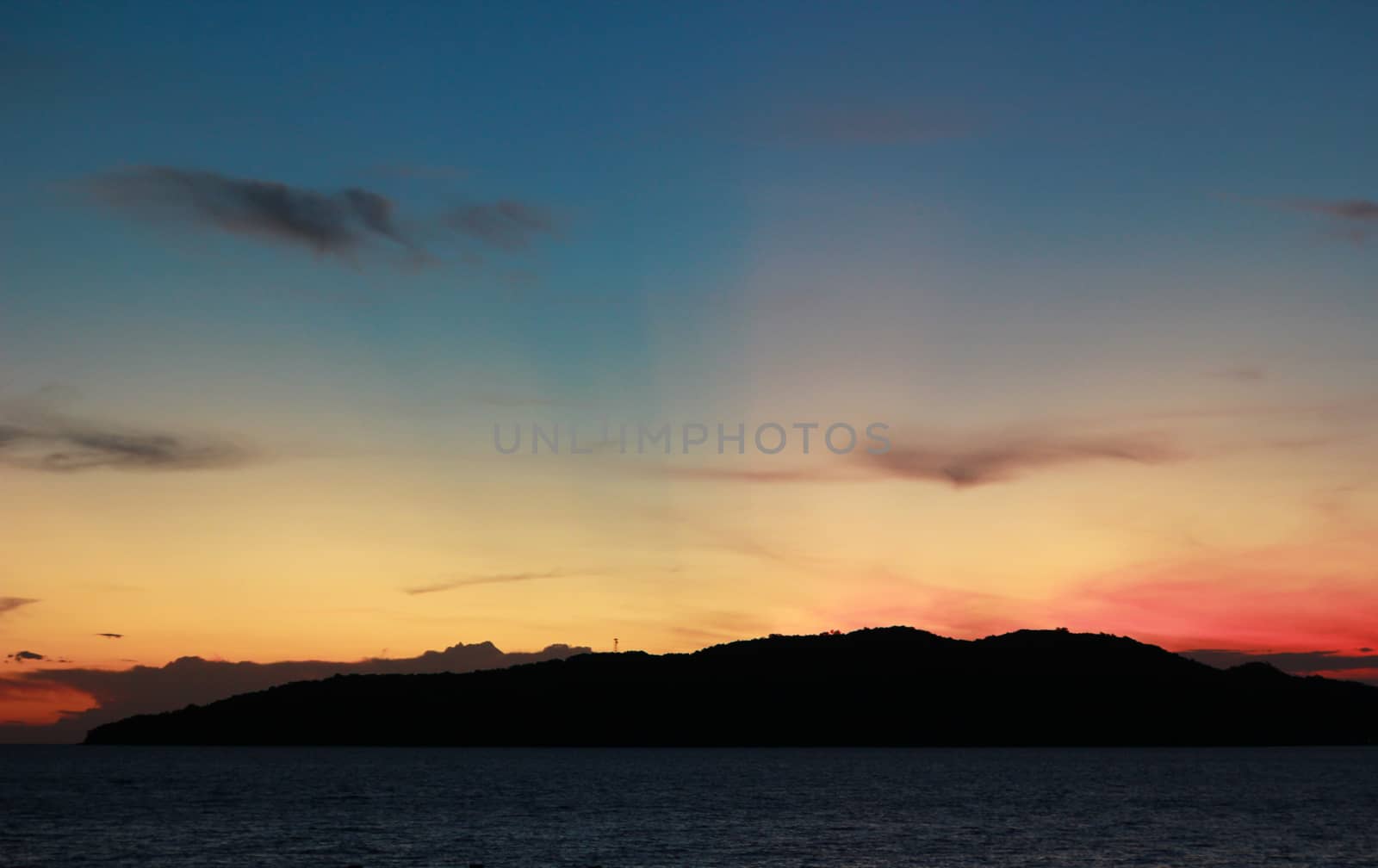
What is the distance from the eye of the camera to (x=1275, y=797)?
191500 mm

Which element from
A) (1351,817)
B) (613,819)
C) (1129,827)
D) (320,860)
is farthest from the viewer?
(1351,817)

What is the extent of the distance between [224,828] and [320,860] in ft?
113

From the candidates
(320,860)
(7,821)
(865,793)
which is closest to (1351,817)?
(865,793)

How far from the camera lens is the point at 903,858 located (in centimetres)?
10394

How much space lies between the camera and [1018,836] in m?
124

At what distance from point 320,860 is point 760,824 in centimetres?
5086

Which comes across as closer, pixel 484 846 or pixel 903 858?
pixel 903 858

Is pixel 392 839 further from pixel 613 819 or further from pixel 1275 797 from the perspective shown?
pixel 1275 797

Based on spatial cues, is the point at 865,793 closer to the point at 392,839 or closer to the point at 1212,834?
the point at 1212,834

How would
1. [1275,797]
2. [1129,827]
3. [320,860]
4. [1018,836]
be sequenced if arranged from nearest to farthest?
[320,860] → [1018,836] → [1129,827] → [1275,797]

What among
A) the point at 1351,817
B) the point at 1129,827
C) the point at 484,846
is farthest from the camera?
the point at 1351,817

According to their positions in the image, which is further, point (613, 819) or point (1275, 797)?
point (1275, 797)

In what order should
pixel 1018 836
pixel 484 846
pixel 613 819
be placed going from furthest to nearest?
pixel 613 819 < pixel 1018 836 < pixel 484 846

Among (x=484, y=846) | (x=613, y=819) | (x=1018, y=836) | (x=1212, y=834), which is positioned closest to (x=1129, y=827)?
(x=1212, y=834)
